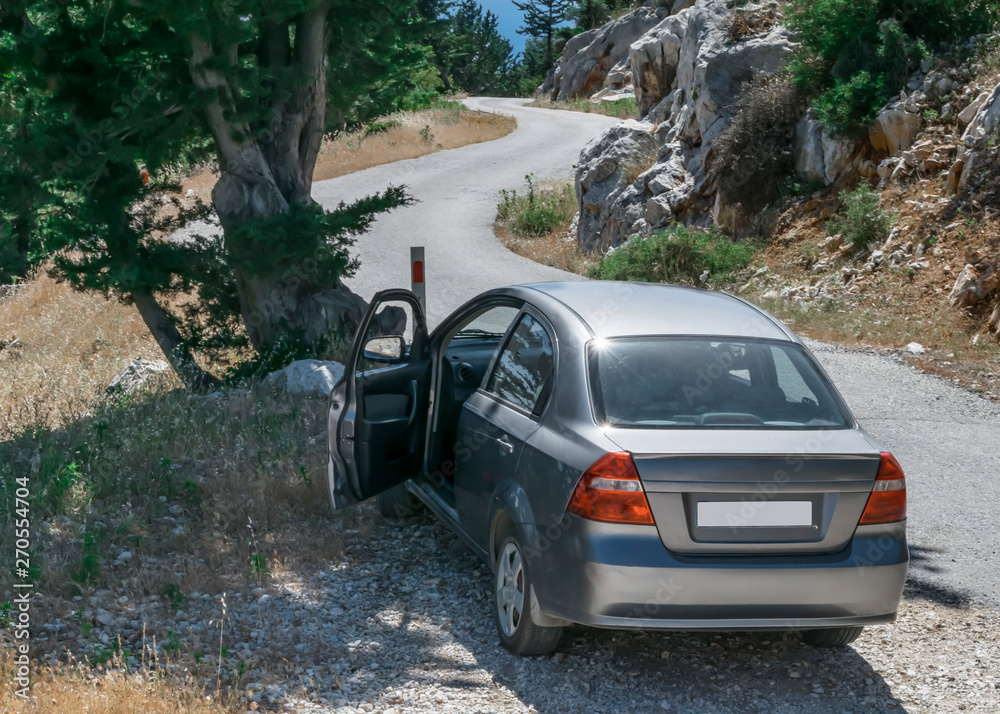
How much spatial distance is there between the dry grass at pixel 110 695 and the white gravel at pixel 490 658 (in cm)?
22

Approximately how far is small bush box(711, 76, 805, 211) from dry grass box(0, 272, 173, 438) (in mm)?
9980

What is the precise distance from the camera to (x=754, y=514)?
3.55 meters

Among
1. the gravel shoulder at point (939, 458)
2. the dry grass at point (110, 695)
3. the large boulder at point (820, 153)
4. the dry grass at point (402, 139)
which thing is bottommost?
the gravel shoulder at point (939, 458)

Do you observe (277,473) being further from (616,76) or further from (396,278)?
(616,76)

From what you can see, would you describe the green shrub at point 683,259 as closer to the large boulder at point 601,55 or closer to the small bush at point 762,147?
the small bush at point 762,147

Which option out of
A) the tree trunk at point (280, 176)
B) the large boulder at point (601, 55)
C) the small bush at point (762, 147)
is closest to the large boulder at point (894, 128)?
the small bush at point (762, 147)

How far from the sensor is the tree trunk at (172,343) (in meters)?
9.73

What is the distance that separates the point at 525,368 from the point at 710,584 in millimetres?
1459

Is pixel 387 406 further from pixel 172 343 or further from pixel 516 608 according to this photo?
pixel 172 343

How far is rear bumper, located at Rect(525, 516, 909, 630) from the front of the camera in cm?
349

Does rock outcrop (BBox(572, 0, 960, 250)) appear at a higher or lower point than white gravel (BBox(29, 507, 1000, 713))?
higher

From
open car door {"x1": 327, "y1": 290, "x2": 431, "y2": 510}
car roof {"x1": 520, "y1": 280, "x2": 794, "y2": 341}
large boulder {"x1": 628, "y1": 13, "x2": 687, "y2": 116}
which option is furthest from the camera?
large boulder {"x1": 628, "y1": 13, "x2": 687, "y2": 116}

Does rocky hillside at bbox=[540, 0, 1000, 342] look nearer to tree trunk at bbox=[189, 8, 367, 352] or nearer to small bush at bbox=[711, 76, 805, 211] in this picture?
small bush at bbox=[711, 76, 805, 211]

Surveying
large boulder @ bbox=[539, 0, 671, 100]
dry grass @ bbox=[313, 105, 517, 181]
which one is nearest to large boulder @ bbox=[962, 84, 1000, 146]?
dry grass @ bbox=[313, 105, 517, 181]
